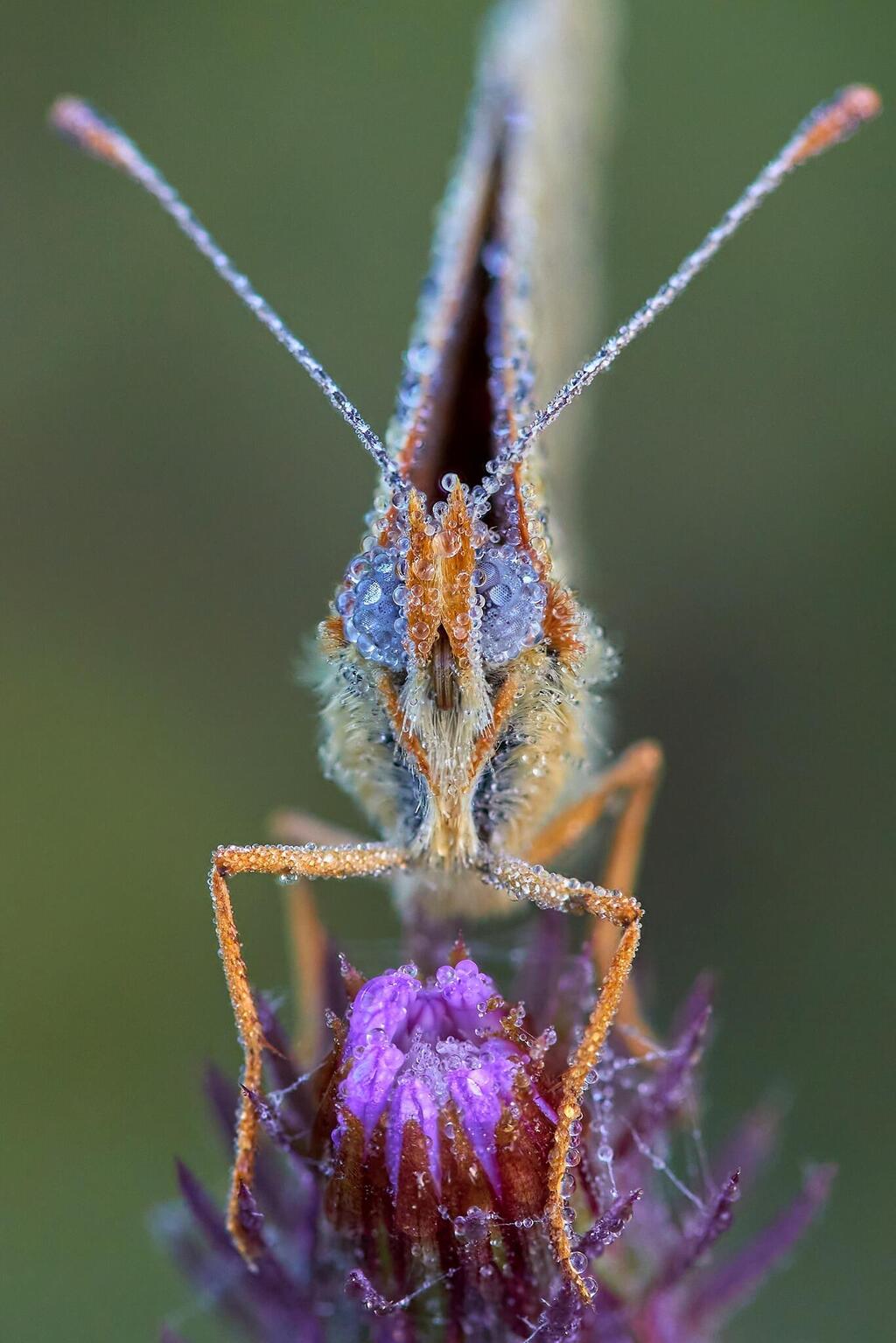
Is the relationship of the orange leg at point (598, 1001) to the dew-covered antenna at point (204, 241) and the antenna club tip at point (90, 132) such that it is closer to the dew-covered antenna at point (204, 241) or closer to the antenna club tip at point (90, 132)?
the dew-covered antenna at point (204, 241)

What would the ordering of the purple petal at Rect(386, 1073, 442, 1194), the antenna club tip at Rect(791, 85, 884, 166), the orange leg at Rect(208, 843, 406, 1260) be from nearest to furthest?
the purple petal at Rect(386, 1073, 442, 1194)
the orange leg at Rect(208, 843, 406, 1260)
the antenna club tip at Rect(791, 85, 884, 166)

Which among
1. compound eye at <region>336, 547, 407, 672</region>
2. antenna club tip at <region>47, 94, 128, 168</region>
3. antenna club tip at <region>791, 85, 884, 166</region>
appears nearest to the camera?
compound eye at <region>336, 547, 407, 672</region>

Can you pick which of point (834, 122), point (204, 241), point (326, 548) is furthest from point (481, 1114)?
point (326, 548)

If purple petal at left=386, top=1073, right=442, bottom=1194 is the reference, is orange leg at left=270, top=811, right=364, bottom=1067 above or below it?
above

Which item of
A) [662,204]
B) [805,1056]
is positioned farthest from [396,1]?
[805,1056]

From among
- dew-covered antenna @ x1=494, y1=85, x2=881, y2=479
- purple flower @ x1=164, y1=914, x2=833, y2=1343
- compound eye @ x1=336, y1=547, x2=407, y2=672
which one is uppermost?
dew-covered antenna @ x1=494, y1=85, x2=881, y2=479

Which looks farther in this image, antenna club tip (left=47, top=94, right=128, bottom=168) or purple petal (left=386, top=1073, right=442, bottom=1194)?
antenna club tip (left=47, top=94, right=128, bottom=168)

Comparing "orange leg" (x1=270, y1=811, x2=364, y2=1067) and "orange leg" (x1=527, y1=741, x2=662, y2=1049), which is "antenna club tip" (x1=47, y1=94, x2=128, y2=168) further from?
"orange leg" (x1=527, y1=741, x2=662, y2=1049)

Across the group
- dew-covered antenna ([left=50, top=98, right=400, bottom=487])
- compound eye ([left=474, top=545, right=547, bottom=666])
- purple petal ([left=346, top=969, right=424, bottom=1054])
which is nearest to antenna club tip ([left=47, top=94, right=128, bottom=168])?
dew-covered antenna ([left=50, top=98, right=400, bottom=487])

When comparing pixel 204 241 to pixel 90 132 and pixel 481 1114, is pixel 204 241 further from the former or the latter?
pixel 481 1114
